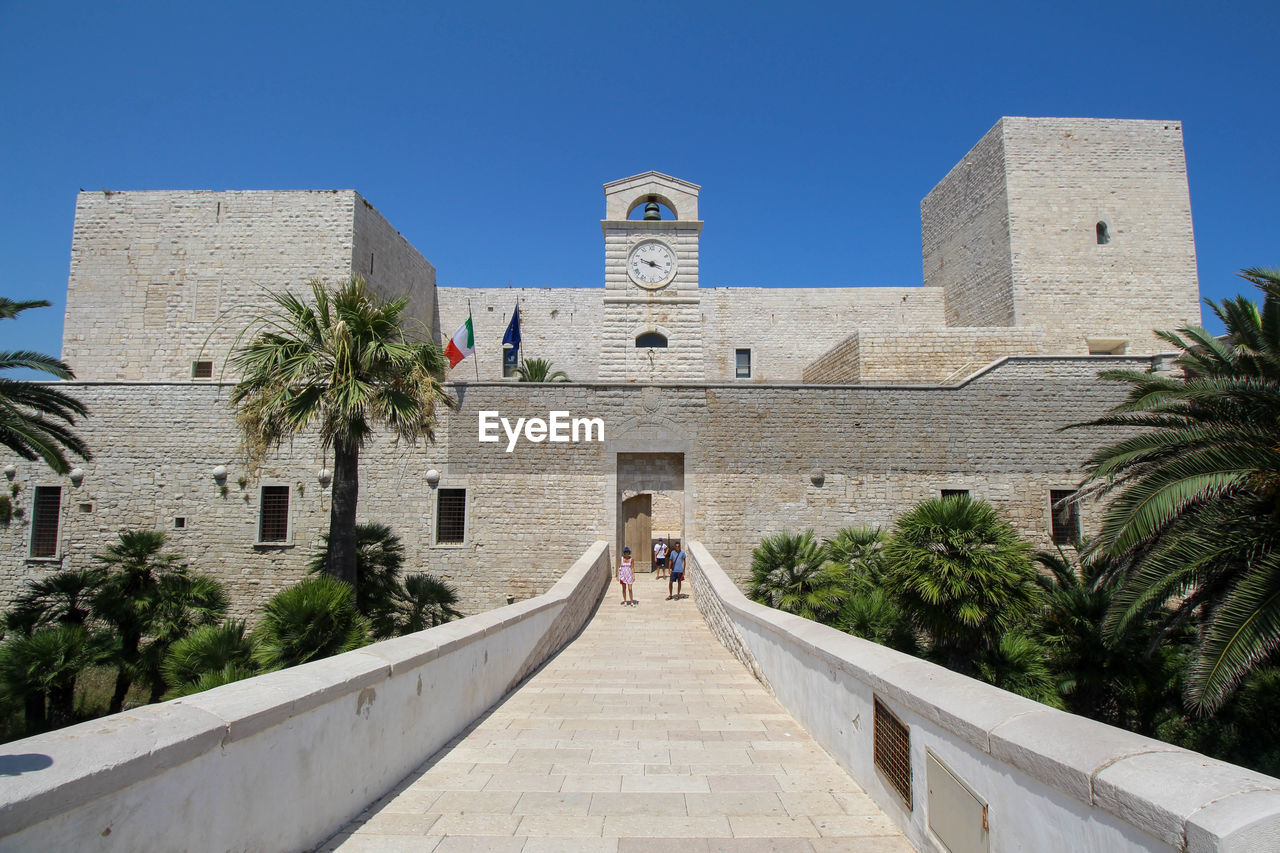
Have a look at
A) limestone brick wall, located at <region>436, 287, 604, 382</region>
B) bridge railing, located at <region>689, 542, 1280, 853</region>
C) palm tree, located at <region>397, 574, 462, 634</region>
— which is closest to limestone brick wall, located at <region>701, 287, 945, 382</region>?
limestone brick wall, located at <region>436, 287, 604, 382</region>

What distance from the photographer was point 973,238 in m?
25.1

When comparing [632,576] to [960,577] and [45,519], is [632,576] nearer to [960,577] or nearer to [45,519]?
[960,577]

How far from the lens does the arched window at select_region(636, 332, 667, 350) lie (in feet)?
60.6

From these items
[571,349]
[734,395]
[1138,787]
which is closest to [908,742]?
[1138,787]

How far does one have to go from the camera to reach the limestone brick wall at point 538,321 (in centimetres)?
2903

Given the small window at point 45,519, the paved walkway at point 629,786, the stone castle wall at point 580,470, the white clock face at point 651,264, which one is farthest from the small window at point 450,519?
the paved walkway at point 629,786

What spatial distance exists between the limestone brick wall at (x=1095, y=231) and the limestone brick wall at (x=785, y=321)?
5248 millimetres

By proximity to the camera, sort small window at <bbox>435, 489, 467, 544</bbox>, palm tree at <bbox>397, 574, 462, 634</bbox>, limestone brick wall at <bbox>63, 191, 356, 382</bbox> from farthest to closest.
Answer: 1. limestone brick wall at <bbox>63, 191, 356, 382</bbox>
2. small window at <bbox>435, 489, 467, 544</bbox>
3. palm tree at <bbox>397, 574, 462, 634</bbox>

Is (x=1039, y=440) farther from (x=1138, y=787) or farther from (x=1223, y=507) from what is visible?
(x=1138, y=787)

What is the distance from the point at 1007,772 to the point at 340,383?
958cm

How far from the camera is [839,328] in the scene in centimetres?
2811

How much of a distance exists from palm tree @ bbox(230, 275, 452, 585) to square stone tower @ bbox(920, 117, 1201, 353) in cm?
1827

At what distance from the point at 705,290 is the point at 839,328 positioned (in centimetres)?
498

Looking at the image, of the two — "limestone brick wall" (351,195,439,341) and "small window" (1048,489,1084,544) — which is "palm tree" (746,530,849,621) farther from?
"limestone brick wall" (351,195,439,341)
